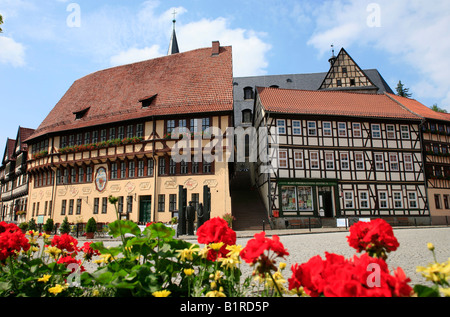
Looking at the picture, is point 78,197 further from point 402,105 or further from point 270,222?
point 402,105

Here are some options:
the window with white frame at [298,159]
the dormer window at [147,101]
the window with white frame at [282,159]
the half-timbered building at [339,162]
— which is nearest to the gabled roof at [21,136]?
the dormer window at [147,101]

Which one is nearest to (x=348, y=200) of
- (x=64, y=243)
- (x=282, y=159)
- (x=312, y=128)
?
(x=282, y=159)

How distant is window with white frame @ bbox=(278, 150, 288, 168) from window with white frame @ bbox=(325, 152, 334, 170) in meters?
3.55

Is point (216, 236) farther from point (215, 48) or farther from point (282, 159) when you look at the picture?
point (215, 48)

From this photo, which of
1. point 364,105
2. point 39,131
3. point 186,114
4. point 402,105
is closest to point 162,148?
point 186,114

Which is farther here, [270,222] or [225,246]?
[270,222]

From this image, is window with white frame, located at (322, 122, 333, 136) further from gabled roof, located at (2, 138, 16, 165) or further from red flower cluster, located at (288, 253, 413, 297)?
gabled roof, located at (2, 138, 16, 165)

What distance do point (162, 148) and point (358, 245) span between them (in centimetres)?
2388

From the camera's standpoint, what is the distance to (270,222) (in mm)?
24625

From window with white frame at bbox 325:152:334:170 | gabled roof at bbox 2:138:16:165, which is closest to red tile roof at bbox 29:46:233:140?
window with white frame at bbox 325:152:334:170

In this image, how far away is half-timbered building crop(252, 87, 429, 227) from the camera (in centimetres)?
2600

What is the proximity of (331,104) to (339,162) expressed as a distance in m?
5.63

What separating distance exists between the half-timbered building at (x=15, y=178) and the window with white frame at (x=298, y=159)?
2876 cm

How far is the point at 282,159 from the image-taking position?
2631 cm
